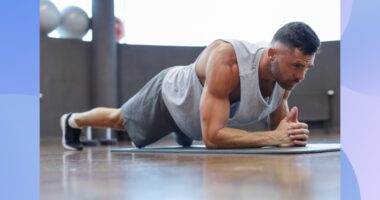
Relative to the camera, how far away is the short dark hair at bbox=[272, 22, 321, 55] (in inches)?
77.7

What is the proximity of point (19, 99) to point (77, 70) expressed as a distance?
510cm

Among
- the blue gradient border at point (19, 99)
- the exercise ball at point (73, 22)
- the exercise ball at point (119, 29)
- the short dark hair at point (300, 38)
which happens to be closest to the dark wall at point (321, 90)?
the exercise ball at point (119, 29)

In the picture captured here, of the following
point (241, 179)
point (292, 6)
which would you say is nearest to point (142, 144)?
point (241, 179)

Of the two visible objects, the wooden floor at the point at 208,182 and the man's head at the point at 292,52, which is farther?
the man's head at the point at 292,52

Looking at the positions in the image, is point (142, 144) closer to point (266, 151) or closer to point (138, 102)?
point (138, 102)

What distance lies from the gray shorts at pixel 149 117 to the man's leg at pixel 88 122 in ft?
0.36

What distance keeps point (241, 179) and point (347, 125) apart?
44 cm

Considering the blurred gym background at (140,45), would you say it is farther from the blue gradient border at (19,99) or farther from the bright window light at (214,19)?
the blue gradient border at (19,99)

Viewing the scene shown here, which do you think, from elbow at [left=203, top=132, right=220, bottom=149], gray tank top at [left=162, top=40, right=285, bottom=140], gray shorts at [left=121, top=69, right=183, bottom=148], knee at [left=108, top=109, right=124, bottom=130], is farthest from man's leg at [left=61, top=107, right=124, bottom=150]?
elbow at [left=203, top=132, right=220, bottom=149]

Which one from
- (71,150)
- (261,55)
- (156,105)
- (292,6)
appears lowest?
(71,150)

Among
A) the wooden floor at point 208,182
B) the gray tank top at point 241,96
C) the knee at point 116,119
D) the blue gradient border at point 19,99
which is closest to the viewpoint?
the blue gradient border at point 19,99

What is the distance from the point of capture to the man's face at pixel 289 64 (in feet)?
6.58

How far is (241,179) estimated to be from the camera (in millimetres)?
1103

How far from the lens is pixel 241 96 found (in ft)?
6.94
